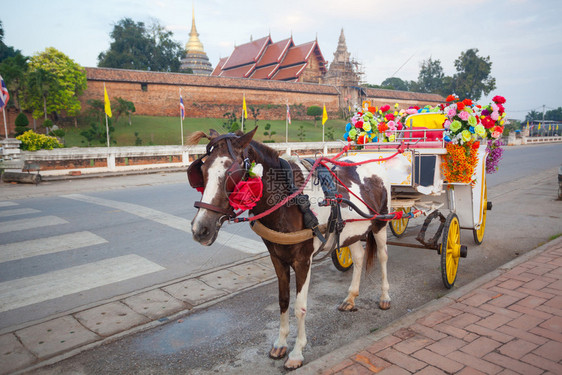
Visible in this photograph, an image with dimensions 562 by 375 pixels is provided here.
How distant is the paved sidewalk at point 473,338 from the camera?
2752 mm

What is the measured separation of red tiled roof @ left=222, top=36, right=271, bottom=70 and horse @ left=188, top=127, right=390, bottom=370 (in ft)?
155

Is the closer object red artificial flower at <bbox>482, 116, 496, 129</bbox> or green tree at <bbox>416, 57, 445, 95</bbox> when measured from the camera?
red artificial flower at <bbox>482, 116, 496, 129</bbox>

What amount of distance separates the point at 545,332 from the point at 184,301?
3.66 metres

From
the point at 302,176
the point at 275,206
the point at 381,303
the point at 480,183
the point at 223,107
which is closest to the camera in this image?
the point at 275,206

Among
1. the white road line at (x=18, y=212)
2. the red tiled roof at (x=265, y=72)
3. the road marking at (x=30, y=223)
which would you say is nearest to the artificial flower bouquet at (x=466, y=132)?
the road marking at (x=30, y=223)

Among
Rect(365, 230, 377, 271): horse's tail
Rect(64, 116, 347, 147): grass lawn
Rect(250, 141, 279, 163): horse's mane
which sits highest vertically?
Rect(64, 116, 347, 147): grass lawn

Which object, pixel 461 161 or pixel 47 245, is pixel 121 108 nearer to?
pixel 47 245

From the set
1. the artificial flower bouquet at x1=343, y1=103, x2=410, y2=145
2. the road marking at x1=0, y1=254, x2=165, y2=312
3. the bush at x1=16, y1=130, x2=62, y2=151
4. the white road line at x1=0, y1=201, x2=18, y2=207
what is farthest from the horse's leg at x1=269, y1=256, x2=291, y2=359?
the bush at x1=16, y1=130, x2=62, y2=151

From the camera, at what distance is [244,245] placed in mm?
6289

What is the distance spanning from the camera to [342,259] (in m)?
4.94

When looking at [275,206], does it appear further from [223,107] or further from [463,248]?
[223,107]

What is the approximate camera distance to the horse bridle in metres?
2.35

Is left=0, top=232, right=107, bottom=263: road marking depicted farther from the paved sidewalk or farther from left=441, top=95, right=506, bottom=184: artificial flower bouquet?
left=441, top=95, right=506, bottom=184: artificial flower bouquet

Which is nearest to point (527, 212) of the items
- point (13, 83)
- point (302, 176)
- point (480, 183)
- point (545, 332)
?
point (480, 183)
